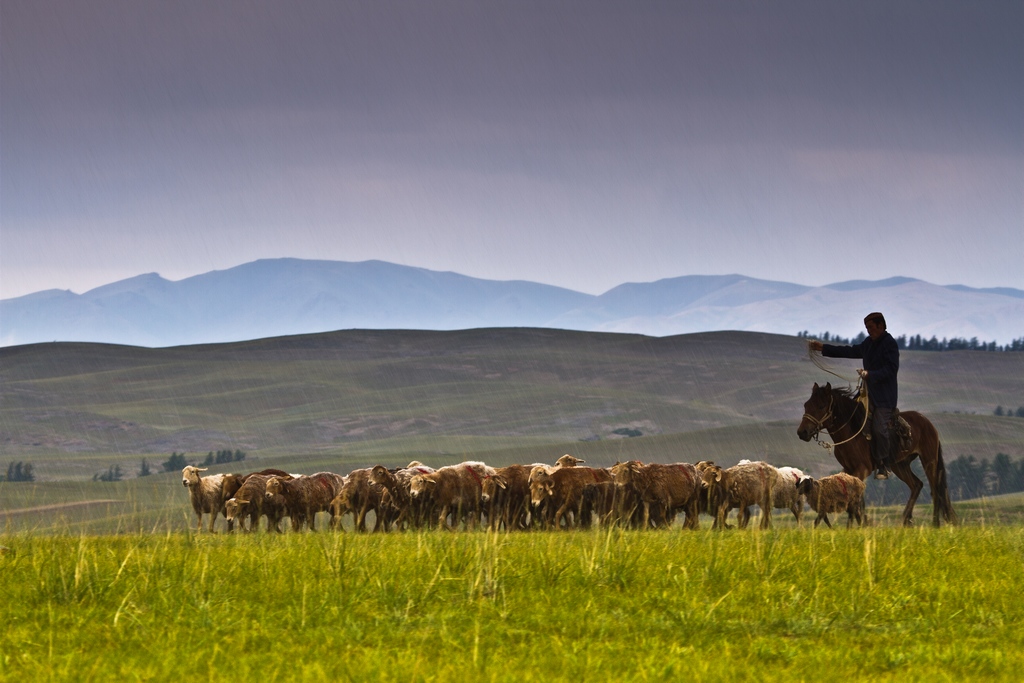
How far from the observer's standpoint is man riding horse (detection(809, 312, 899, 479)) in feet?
65.8

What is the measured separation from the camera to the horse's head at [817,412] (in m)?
20.9

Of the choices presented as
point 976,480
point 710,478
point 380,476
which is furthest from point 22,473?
point 710,478

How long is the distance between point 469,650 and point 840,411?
13.7m

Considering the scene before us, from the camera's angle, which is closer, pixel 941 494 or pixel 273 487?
pixel 941 494

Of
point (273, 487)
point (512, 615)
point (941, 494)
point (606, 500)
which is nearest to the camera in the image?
point (512, 615)

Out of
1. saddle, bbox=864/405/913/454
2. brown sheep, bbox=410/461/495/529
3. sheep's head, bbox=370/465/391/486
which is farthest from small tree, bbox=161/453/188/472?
saddle, bbox=864/405/913/454

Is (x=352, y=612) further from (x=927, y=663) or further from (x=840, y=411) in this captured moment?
(x=840, y=411)

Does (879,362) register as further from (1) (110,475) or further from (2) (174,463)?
(1) (110,475)

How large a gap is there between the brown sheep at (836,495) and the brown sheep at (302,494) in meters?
10.3

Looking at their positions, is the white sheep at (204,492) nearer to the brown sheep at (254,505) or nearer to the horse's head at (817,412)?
the brown sheep at (254,505)

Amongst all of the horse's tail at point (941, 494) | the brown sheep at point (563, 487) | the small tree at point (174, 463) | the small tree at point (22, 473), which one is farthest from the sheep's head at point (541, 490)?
the small tree at point (174, 463)

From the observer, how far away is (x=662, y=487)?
24.4 metres

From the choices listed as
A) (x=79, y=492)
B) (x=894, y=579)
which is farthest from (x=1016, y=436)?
(x=894, y=579)

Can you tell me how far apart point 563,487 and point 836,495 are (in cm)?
599
